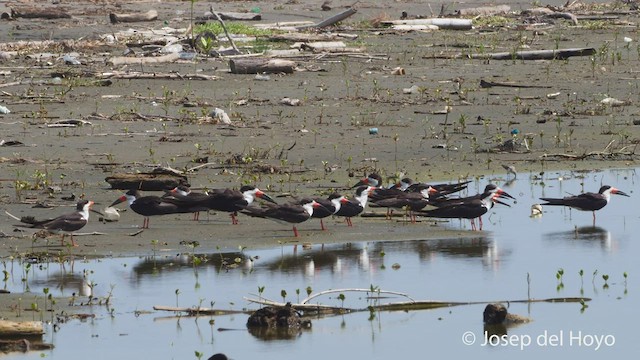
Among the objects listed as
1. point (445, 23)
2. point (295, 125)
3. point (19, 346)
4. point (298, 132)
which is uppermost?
point (445, 23)

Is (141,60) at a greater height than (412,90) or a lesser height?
greater

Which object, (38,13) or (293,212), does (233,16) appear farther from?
(293,212)

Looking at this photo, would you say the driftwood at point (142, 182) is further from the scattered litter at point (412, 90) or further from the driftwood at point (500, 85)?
the driftwood at point (500, 85)

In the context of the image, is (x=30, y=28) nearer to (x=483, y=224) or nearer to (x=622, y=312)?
(x=483, y=224)

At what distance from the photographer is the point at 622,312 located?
1116cm

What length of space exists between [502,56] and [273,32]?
5752 mm

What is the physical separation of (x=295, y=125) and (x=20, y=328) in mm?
→ 9984

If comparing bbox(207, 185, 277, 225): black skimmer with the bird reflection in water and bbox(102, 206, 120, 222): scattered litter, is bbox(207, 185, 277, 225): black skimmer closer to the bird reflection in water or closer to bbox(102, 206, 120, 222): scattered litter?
bbox(102, 206, 120, 222): scattered litter

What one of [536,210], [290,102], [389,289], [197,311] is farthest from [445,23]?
[197,311]

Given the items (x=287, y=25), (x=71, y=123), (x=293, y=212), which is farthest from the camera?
(x=287, y=25)

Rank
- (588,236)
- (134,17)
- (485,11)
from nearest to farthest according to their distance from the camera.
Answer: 1. (588,236)
2. (134,17)
3. (485,11)

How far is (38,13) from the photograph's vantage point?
3212 centimetres

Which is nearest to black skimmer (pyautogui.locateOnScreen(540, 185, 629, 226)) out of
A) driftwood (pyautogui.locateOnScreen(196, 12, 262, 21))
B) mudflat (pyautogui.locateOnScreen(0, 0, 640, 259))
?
mudflat (pyautogui.locateOnScreen(0, 0, 640, 259))

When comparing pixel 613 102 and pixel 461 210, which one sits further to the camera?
pixel 613 102
